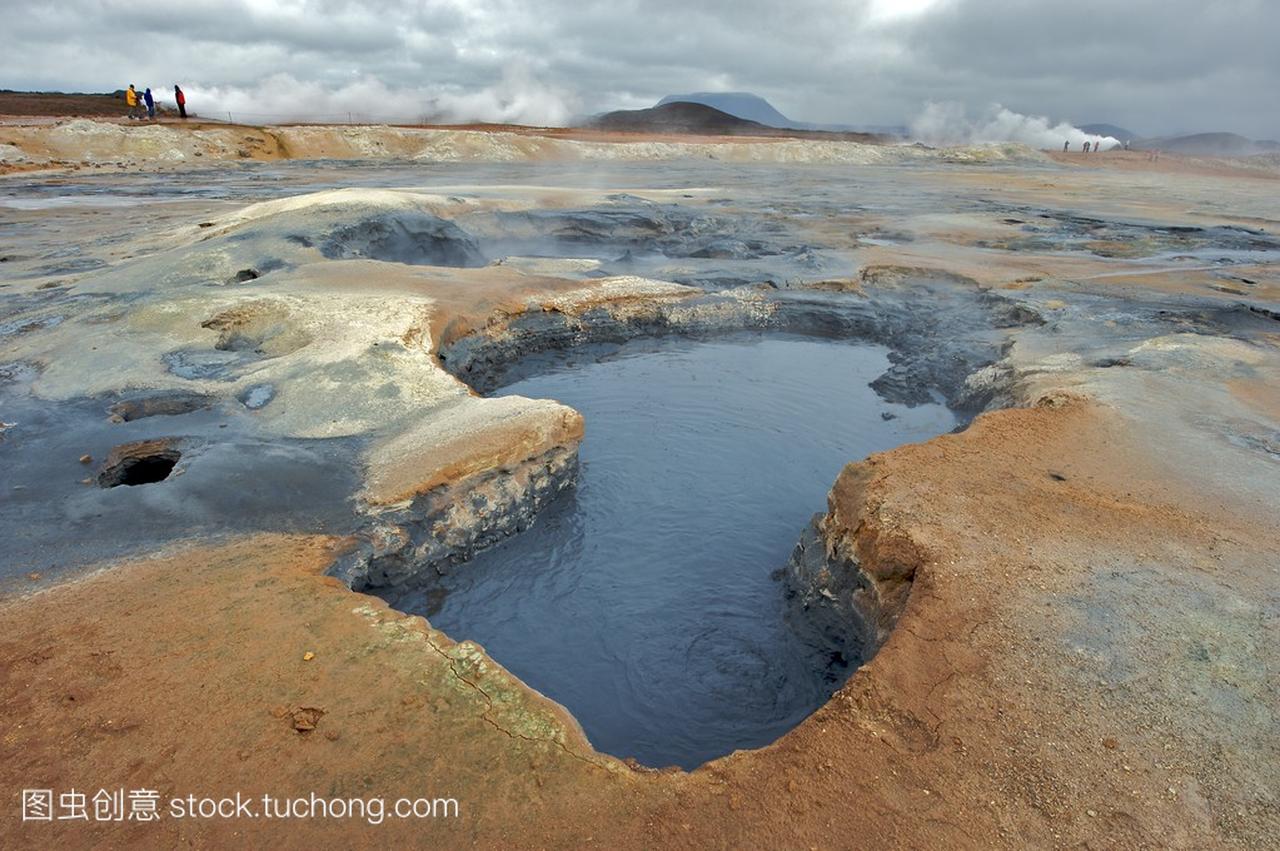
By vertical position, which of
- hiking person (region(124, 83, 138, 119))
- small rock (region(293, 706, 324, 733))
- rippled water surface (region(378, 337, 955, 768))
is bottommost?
rippled water surface (region(378, 337, 955, 768))

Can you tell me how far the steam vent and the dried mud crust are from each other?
2 cm

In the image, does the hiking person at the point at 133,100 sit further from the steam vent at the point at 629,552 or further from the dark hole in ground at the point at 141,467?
the dark hole in ground at the point at 141,467

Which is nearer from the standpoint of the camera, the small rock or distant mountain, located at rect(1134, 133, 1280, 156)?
the small rock

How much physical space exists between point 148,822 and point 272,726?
0.49 m

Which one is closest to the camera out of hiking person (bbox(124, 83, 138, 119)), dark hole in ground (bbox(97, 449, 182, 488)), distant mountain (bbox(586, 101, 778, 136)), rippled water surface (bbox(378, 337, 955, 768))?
rippled water surface (bbox(378, 337, 955, 768))

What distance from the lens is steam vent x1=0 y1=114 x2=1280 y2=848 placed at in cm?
272

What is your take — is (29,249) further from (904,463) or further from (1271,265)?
(1271,265)

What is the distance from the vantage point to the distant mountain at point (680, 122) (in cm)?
5534

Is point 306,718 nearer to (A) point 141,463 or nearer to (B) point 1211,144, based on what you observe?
(A) point 141,463

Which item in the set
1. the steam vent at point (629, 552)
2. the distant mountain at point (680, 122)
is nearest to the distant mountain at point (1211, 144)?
the distant mountain at point (680, 122)

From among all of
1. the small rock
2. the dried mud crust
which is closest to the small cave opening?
the dried mud crust

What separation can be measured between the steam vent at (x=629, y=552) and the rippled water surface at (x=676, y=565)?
3 cm

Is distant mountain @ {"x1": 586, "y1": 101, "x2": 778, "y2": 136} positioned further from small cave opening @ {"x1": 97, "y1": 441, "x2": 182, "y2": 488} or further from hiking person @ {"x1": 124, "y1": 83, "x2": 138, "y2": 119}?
small cave opening @ {"x1": 97, "y1": 441, "x2": 182, "y2": 488}

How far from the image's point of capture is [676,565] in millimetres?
5367
